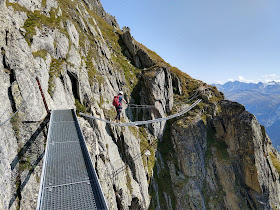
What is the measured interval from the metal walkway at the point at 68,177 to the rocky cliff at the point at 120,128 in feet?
6.81

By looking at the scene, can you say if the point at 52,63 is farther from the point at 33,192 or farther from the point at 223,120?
the point at 223,120

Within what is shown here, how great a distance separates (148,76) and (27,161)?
24.1 meters

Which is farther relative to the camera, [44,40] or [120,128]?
[120,128]

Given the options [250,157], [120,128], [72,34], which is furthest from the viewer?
[250,157]

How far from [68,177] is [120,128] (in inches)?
538

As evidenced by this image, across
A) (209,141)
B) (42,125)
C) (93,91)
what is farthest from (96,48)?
(209,141)

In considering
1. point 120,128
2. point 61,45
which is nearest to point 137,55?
point 61,45

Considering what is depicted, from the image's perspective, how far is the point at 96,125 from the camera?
15.1m

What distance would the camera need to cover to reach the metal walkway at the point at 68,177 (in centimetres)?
502

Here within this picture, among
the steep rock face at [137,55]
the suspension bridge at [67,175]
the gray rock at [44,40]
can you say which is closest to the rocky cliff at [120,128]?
the gray rock at [44,40]

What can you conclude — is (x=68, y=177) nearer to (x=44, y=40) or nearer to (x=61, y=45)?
Result: (x=44, y=40)

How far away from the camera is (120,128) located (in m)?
19.8

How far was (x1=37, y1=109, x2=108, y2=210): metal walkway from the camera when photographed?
502 centimetres

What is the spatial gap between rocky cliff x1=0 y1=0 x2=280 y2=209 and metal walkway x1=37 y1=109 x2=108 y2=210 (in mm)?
2075
